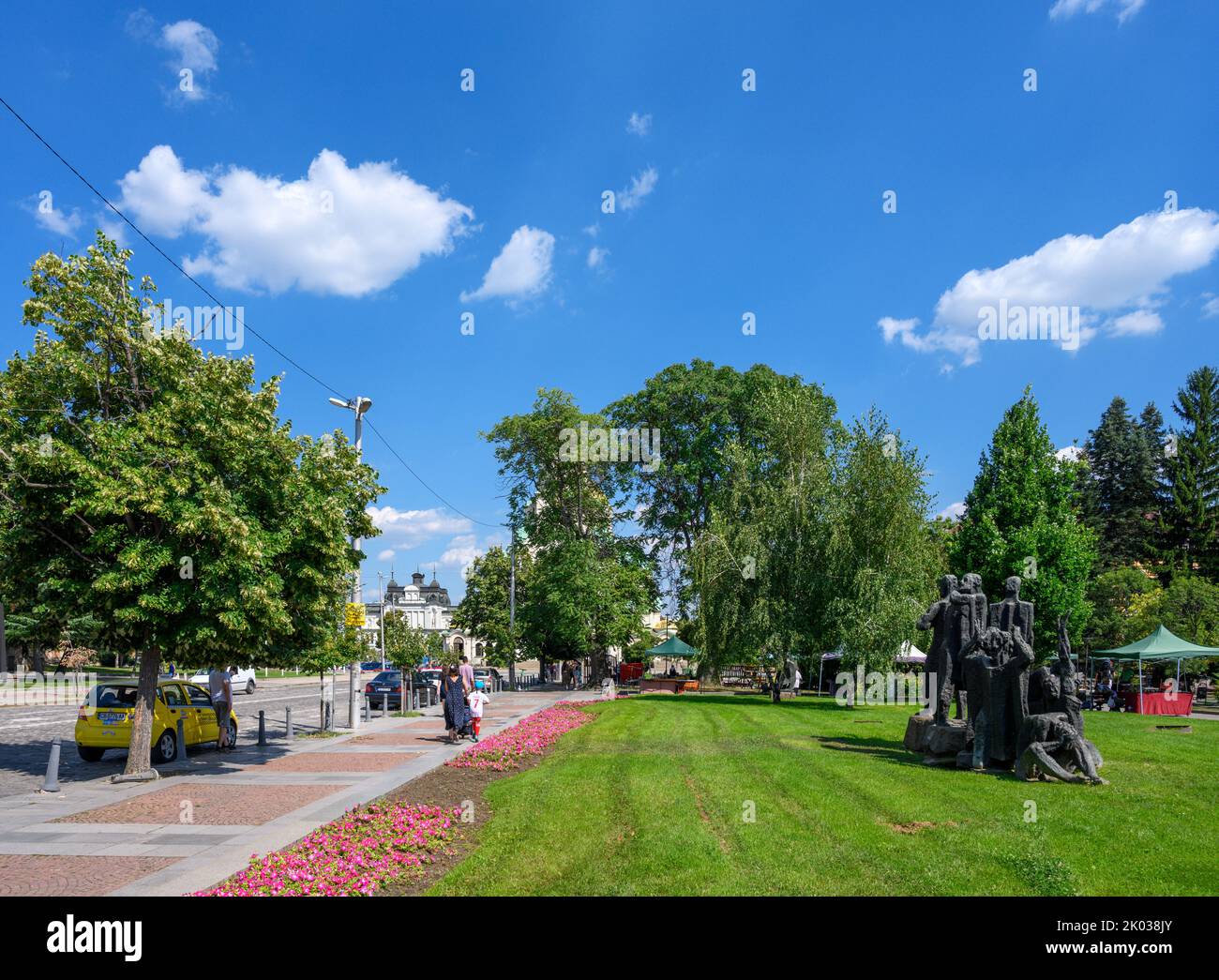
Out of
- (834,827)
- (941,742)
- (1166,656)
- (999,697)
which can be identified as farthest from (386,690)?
(1166,656)

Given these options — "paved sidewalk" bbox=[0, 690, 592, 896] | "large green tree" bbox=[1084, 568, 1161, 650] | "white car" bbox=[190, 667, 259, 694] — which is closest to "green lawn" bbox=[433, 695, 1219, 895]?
"paved sidewalk" bbox=[0, 690, 592, 896]

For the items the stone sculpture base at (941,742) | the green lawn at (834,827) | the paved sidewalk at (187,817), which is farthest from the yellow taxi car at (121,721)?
the stone sculpture base at (941,742)

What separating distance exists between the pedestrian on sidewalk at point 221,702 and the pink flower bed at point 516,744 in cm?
597

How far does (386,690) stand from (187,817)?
2360cm

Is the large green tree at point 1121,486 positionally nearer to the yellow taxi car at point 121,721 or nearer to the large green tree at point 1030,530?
the large green tree at point 1030,530

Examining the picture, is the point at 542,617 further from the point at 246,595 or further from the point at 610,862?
the point at 610,862

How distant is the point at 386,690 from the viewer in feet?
112

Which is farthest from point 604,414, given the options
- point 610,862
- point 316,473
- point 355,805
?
point 610,862

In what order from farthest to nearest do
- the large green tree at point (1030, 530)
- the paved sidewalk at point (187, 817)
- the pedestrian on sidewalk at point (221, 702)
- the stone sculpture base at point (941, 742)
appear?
the large green tree at point (1030, 530)
the pedestrian on sidewalk at point (221, 702)
the stone sculpture base at point (941, 742)
the paved sidewalk at point (187, 817)

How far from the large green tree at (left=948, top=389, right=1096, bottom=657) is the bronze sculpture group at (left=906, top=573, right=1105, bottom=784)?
75.3 ft

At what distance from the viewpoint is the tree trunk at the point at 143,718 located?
48.6ft

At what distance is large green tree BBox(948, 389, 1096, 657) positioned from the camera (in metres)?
37.9

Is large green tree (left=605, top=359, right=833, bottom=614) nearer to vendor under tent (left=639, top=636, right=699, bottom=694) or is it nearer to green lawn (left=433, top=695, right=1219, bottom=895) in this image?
vendor under tent (left=639, top=636, right=699, bottom=694)
